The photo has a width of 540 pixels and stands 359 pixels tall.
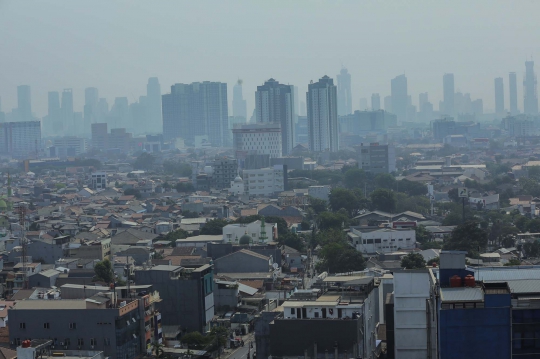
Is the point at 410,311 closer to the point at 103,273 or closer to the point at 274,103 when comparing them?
the point at 103,273

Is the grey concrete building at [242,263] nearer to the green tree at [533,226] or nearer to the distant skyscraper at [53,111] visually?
the green tree at [533,226]

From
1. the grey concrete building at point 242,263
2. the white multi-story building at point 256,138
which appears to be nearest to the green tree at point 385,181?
the white multi-story building at point 256,138

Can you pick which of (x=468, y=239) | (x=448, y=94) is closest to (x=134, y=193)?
(x=468, y=239)

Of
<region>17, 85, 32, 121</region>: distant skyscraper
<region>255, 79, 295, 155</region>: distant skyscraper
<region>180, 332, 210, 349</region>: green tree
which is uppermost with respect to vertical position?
<region>17, 85, 32, 121</region>: distant skyscraper

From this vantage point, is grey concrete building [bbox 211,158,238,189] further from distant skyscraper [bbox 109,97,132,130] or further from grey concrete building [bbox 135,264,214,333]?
distant skyscraper [bbox 109,97,132,130]

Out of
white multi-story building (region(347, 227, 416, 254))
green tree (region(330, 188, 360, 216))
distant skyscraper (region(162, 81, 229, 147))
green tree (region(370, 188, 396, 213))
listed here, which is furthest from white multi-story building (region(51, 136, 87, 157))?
white multi-story building (region(347, 227, 416, 254))

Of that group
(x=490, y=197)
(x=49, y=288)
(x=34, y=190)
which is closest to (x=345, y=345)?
(x=49, y=288)
